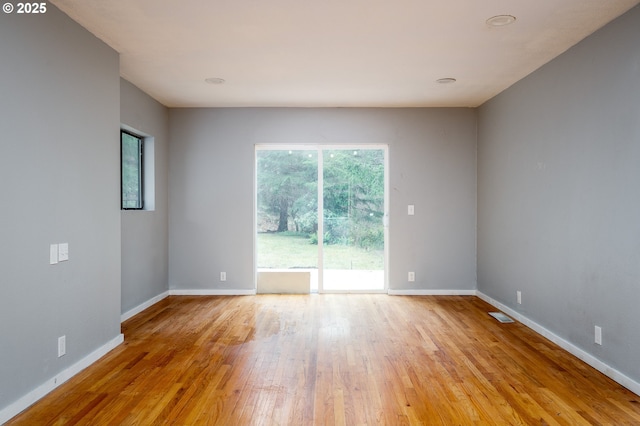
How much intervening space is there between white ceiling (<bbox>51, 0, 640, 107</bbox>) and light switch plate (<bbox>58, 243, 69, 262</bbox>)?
5.28 ft

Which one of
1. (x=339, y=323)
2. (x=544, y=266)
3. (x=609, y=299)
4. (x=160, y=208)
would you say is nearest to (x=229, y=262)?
(x=160, y=208)

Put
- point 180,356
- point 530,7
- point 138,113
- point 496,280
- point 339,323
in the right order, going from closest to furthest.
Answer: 1. point 530,7
2. point 180,356
3. point 339,323
4. point 138,113
5. point 496,280

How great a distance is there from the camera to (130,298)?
4.48 metres

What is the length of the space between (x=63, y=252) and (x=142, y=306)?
2.13 m

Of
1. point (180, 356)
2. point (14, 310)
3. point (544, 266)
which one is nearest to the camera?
point (14, 310)

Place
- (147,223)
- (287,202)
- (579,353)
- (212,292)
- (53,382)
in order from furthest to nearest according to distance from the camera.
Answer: (287,202), (212,292), (147,223), (579,353), (53,382)

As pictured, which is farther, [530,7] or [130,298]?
[130,298]

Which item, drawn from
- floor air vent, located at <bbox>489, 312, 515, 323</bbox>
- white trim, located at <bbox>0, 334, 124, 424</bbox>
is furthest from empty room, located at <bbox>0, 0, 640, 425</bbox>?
floor air vent, located at <bbox>489, 312, 515, 323</bbox>

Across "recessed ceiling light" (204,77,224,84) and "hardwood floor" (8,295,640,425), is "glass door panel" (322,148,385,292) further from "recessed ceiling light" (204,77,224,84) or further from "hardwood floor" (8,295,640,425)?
"recessed ceiling light" (204,77,224,84)

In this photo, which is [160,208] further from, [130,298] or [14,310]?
[14,310]

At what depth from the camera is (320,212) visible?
18.7 feet

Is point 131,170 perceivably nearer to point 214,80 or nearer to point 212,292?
point 214,80

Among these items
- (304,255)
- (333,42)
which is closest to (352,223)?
(304,255)

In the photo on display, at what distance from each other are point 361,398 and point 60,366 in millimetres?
2046
